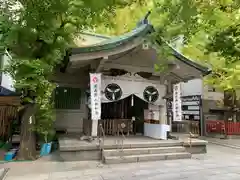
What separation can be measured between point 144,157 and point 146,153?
37 centimetres

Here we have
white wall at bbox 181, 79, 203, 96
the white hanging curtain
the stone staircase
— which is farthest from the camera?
white wall at bbox 181, 79, 203, 96

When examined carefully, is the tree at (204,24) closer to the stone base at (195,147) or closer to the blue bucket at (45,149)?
the stone base at (195,147)

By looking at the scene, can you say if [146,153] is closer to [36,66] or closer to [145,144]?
[145,144]

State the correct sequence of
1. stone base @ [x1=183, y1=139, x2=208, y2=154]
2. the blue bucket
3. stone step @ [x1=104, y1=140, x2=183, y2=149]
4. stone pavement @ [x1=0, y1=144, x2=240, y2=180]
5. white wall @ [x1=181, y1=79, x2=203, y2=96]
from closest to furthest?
stone pavement @ [x1=0, y1=144, x2=240, y2=180]
stone step @ [x1=104, y1=140, x2=183, y2=149]
the blue bucket
stone base @ [x1=183, y1=139, x2=208, y2=154]
white wall @ [x1=181, y1=79, x2=203, y2=96]

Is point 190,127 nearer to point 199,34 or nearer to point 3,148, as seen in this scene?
point 3,148

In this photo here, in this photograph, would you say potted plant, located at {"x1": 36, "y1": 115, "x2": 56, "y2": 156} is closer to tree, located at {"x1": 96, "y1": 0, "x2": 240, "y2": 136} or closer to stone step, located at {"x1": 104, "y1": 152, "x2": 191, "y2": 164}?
stone step, located at {"x1": 104, "y1": 152, "x2": 191, "y2": 164}

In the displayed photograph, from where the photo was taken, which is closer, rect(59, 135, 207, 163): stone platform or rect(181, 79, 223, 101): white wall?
rect(59, 135, 207, 163): stone platform

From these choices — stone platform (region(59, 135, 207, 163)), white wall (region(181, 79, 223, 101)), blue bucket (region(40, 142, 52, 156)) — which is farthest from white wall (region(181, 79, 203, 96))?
blue bucket (region(40, 142, 52, 156))

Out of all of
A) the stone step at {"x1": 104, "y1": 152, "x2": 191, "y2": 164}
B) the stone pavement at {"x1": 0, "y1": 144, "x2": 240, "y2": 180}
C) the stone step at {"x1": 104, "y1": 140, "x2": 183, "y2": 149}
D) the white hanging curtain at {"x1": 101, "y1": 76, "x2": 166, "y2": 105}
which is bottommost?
the stone pavement at {"x1": 0, "y1": 144, "x2": 240, "y2": 180}

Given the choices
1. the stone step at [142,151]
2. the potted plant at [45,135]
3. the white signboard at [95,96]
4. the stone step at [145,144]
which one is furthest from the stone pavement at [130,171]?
the white signboard at [95,96]

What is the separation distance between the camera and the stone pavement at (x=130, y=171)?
635 cm

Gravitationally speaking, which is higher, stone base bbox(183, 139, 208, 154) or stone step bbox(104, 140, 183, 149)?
stone step bbox(104, 140, 183, 149)

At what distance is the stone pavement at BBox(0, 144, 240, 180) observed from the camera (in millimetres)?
6352

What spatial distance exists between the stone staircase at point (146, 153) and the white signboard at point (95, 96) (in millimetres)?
1514
